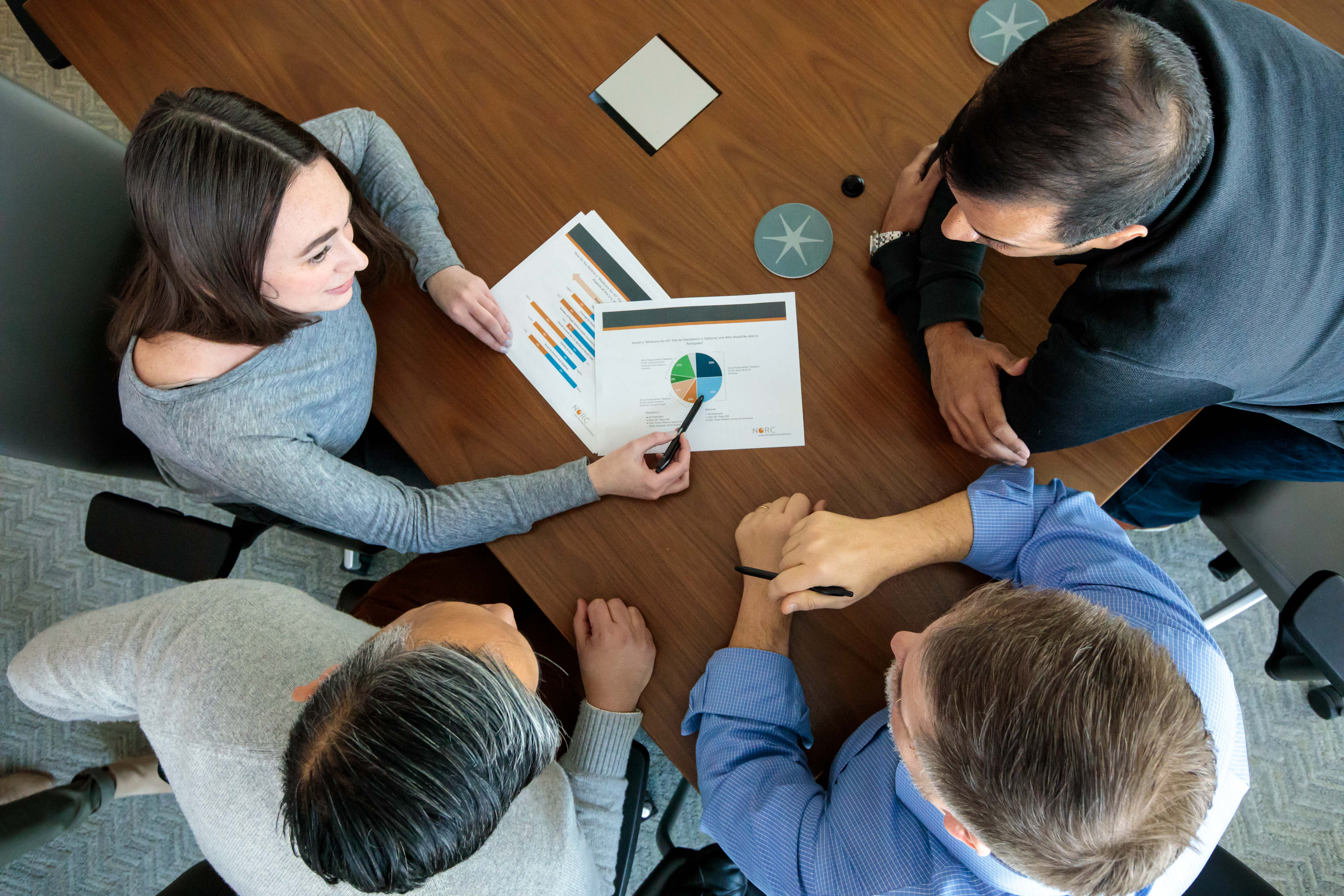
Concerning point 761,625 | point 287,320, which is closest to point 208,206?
point 287,320

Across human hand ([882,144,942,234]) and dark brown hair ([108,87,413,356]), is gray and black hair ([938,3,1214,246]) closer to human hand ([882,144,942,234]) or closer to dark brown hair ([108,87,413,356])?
human hand ([882,144,942,234])

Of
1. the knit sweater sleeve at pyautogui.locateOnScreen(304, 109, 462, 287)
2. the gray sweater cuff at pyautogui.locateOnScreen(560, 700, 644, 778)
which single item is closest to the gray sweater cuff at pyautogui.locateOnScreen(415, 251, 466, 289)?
the knit sweater sleeve at pyautogui.locateOnScreen(304, 109, 462, 287)

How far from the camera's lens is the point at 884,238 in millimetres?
1158

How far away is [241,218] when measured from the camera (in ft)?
3.02

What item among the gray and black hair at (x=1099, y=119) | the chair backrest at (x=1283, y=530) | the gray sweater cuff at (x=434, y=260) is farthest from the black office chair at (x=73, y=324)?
the chair backrest at (x=1283, y=530)

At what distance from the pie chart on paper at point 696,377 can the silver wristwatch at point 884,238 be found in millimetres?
311

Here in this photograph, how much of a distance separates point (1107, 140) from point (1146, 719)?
604 millimetres

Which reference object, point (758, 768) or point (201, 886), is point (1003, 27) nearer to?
point (758, 768)

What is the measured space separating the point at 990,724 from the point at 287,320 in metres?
1.03

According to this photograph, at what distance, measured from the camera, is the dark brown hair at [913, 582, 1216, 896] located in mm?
679

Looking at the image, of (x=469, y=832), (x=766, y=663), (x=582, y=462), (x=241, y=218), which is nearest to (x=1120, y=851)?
(x=766, y=663)

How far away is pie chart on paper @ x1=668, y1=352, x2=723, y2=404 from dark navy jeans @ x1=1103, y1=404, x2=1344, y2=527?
0.73m

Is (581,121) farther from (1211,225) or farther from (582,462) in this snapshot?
(1211,225)

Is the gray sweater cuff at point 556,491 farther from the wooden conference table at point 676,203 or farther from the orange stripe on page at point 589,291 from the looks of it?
the orange stripe on page at point 589,291
